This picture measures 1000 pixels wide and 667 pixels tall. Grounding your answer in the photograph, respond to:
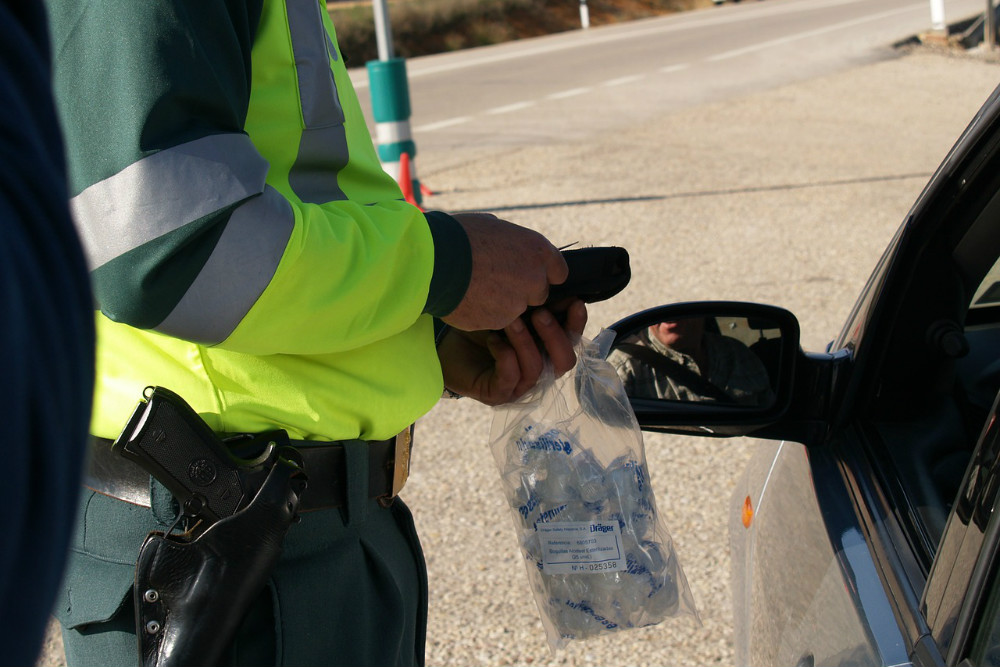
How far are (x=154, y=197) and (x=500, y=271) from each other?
0.47 meters

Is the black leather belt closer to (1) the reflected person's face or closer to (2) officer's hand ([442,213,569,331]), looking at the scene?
(2) officer's hand ([442,213,569,331])

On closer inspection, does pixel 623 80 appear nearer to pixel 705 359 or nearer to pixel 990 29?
pixel 990 29

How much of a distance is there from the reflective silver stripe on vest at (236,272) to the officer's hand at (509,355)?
47 cm

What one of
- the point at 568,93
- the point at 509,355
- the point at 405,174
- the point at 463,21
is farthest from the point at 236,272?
the point at 463,21

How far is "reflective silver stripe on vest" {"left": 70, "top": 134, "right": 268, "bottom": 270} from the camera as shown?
3.57 feet

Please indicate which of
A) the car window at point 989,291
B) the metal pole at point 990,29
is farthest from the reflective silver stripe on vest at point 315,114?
the metal pole at point 990,29

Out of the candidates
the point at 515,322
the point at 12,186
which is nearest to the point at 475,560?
the point at 515,322

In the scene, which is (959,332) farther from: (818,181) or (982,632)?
(818,181)

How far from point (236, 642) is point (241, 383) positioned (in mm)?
352

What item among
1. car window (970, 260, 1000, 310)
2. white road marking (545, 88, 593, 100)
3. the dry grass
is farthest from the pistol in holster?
the dry grass

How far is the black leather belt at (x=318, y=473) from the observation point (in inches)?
52.4

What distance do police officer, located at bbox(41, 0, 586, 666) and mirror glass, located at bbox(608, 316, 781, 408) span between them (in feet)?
1.02

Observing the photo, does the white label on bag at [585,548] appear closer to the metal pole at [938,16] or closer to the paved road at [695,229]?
the paved road at [695,229]

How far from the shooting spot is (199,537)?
1.29m
